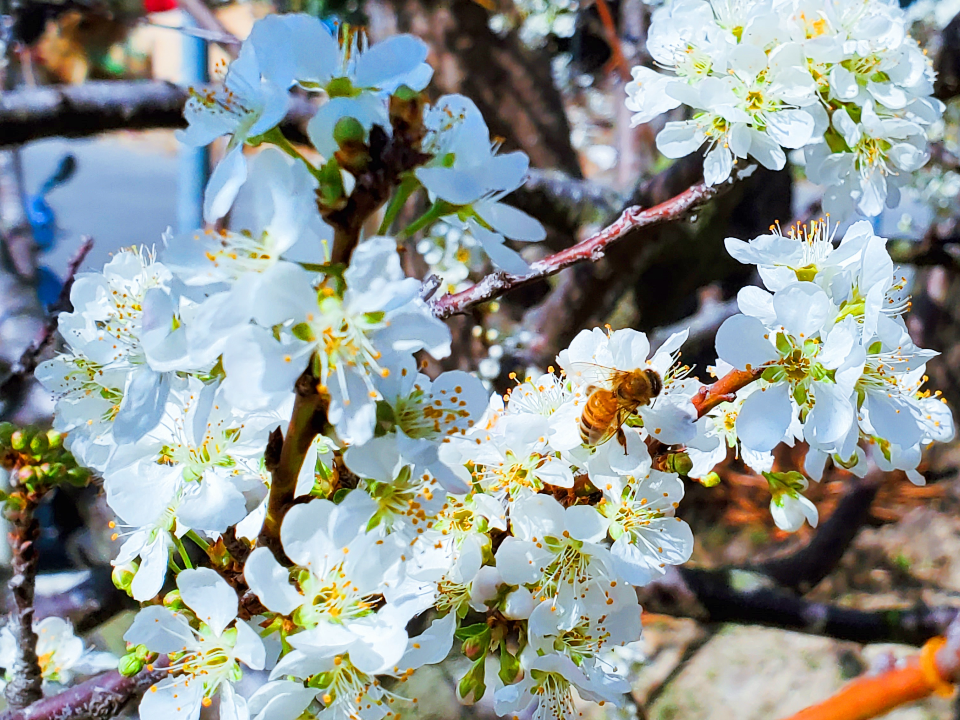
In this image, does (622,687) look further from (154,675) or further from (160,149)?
(160,149)

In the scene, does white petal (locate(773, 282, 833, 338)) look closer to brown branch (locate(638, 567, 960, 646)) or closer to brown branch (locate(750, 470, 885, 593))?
brown branch (locate(638, 567, 960, 646))

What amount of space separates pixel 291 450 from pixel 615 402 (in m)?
0.20

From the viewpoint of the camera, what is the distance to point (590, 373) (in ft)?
1.64

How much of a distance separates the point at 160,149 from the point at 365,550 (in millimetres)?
6286

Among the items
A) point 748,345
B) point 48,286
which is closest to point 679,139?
point 748,345

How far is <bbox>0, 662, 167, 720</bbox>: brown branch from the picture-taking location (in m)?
0.53

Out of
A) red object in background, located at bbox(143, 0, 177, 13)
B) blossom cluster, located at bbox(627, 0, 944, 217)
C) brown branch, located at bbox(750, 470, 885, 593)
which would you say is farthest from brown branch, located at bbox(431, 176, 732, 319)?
red object in background, located at bbox(143, 0, 177, 13)

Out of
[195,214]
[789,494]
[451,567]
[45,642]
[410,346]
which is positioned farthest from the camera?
[195,214]

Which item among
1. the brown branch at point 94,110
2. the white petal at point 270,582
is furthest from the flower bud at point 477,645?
the brown branch at point 94,110

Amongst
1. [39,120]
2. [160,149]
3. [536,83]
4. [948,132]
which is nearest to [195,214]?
[39,120]

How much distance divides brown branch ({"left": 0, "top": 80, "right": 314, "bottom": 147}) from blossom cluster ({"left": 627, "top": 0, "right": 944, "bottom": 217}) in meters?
0.72

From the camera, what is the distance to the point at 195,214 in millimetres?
1707

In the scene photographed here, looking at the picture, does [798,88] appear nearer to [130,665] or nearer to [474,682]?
[474,682]

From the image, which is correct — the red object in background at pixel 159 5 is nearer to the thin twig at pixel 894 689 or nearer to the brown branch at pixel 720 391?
the brown branch at pixel 720 391
